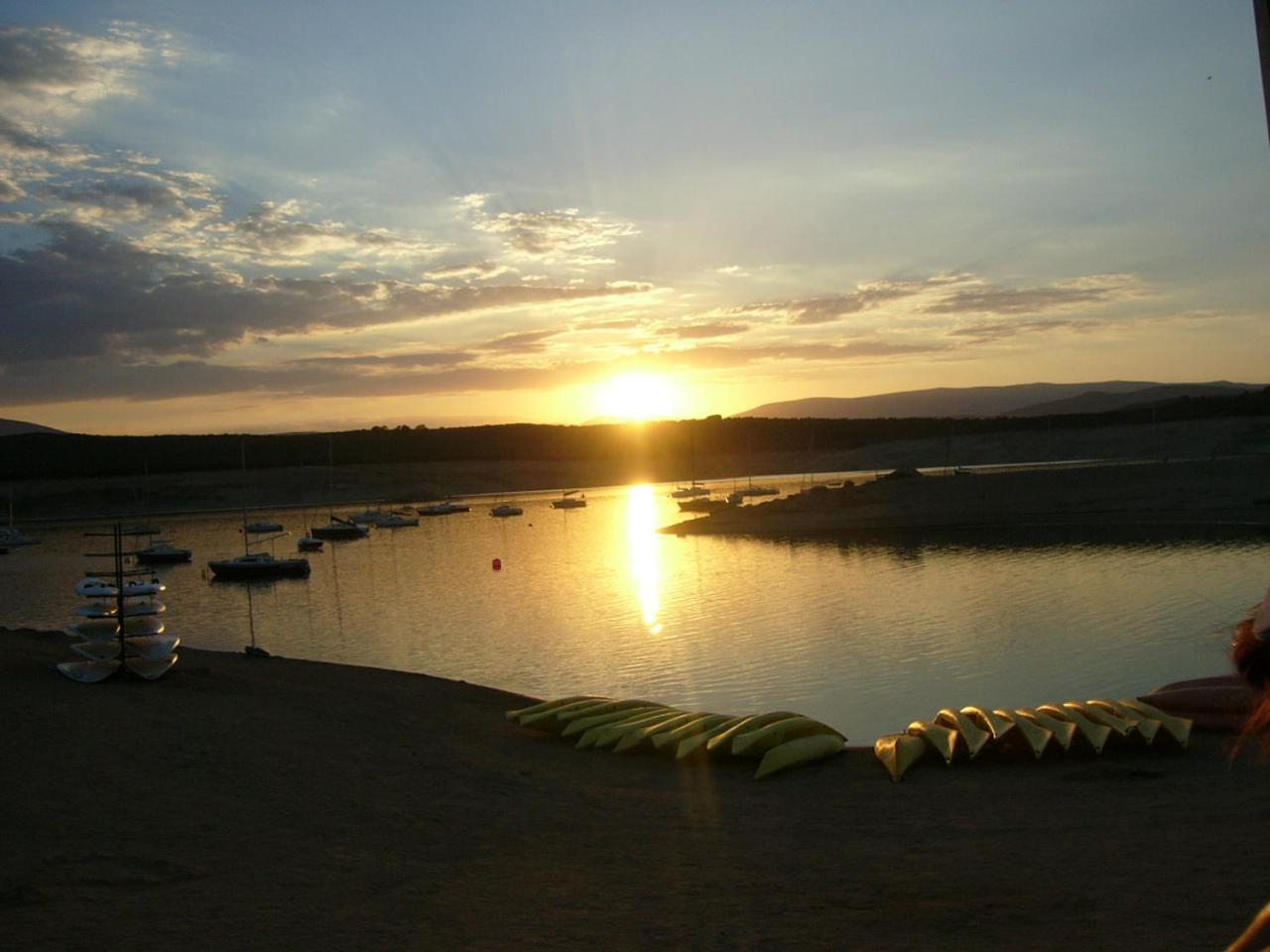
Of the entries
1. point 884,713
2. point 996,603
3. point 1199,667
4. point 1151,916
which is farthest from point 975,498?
point 1151,916

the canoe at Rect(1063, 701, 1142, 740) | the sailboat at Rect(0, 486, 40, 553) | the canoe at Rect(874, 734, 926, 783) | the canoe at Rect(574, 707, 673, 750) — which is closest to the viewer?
the canoe at Rect(874, 734, 926, 783)

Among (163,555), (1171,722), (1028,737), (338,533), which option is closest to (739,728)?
(1028,737)

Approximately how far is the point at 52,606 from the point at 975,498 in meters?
38.8

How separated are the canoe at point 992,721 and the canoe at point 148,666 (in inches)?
396

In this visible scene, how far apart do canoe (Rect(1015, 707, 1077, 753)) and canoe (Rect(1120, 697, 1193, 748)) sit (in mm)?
971

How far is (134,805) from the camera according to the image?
8.85m

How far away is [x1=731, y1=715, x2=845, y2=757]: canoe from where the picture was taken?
12531 millimetres

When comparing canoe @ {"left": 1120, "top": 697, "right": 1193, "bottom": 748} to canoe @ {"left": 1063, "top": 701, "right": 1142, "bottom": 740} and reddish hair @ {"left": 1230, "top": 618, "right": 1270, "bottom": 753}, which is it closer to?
canoe @ {"left": 1063, "top": 701, "right": 1142, "bottom": 740}

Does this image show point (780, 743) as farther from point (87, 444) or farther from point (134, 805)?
point (87, 444)

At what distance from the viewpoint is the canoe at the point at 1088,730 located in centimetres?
1212

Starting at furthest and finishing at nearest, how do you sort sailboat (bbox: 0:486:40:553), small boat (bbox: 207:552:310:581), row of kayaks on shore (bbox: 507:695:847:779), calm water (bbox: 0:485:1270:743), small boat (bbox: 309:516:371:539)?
small boat (bbox: 309:516:371:539) → sailboat (bbox: 0:486:40:553) → small boat (bbox: 207:552:310:581) → calm water (bbox: 0:485:1270:743) → row of kayaks on shore (bbox: 507:695:847:779)

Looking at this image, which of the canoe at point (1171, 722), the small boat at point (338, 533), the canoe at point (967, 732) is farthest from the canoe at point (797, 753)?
the small boat at point (338, 533)

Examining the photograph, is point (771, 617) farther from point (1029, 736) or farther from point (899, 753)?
point (899, 753)

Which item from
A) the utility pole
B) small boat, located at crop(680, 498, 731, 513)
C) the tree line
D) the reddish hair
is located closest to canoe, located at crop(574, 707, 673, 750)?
the reddish hair
